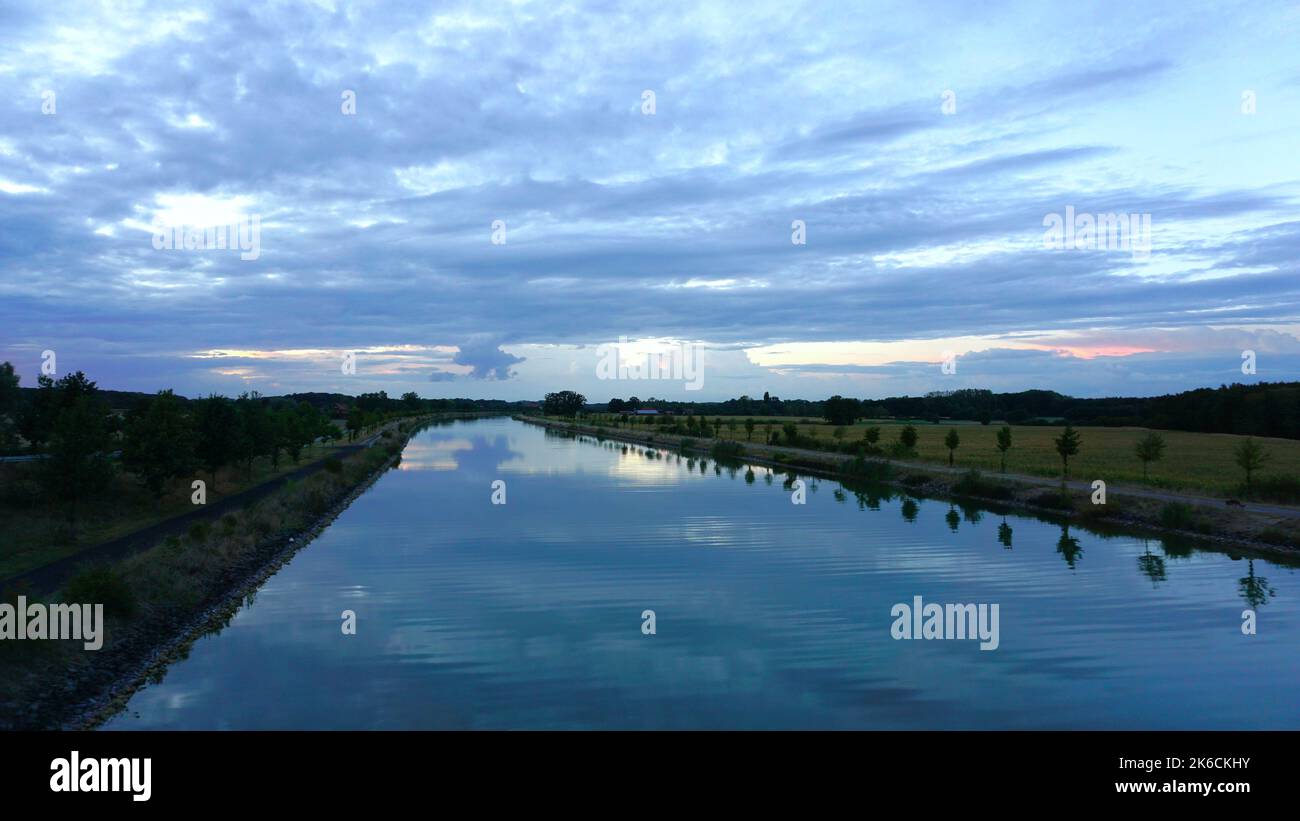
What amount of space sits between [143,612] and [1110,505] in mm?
30185

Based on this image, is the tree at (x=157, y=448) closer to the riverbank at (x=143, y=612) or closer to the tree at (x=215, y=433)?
the riverbank at (x=143, y=612)

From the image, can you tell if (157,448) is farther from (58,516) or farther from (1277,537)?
(1277,537)

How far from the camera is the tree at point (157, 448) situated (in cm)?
2709

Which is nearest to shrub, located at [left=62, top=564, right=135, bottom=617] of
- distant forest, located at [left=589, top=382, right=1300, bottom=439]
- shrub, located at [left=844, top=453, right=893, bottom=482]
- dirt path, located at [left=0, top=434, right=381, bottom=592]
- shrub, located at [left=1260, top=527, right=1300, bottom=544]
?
dirt path, located at [left=0, top=434, right=381, bottom=592]

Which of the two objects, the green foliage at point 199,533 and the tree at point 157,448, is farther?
the tree at point 157,448

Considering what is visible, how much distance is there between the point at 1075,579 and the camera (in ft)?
67.5

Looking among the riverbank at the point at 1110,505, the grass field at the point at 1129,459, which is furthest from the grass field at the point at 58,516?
the grass field at the point at 1129,459

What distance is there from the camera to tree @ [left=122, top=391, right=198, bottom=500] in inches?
1067

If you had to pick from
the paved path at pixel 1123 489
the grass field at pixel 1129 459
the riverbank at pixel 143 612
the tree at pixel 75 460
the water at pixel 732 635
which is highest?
the tree at pixel 75 460

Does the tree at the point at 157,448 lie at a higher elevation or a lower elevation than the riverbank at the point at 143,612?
higher

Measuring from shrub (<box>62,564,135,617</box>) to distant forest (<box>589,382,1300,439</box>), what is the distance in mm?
87412

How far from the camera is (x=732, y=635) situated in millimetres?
15047

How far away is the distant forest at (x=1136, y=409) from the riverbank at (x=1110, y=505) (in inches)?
1920

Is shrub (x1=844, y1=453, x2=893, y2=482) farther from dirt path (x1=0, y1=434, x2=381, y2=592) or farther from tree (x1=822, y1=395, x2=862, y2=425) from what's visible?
tree (x1=822, y1=395, x2=862, y2=425)
